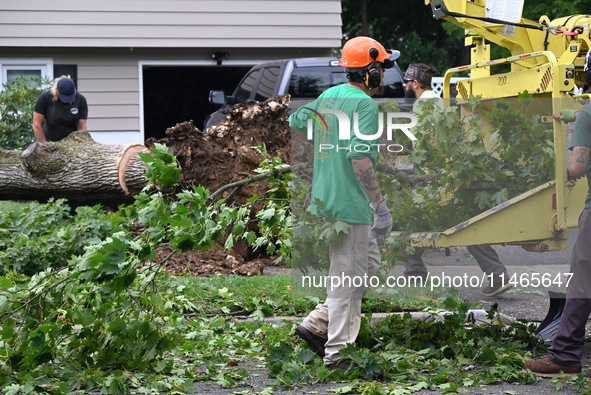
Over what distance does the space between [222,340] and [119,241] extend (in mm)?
1304

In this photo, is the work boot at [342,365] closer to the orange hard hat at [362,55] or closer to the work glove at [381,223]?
the work glove at [381,223]

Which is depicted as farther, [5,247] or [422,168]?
[5,247]

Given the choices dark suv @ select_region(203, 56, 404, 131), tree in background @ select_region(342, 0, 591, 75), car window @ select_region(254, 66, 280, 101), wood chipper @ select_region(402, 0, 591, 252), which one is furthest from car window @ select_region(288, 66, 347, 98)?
tree in background @ select_region(342, 0, 591, 75)

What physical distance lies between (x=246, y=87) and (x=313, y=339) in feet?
29.3

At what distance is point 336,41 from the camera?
16.7 metres

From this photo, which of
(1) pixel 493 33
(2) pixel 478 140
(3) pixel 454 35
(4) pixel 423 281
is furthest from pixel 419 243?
(3) pixel 454 35

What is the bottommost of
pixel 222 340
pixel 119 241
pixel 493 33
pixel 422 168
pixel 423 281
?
pixel 222 340

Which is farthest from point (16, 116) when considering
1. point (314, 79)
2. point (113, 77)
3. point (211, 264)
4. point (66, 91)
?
point (211, 264)

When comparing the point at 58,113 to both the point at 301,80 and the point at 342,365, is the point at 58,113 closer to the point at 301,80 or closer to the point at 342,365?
the point at 301,80

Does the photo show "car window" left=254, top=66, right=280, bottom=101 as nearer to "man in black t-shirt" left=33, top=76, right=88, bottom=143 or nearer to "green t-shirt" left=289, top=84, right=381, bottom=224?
"man in black t-shirt" left=33, top=76, right=88, bottom=143

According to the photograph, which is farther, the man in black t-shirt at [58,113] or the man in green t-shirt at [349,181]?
the man in black t-shirt at [58,113]

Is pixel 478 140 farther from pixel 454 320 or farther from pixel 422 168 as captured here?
pixel 454 320

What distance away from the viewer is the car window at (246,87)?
14109 millimetres

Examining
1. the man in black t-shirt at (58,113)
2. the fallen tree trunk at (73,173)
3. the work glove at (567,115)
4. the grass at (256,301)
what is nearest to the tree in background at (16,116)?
the man in black t-shirt at (58,113)
